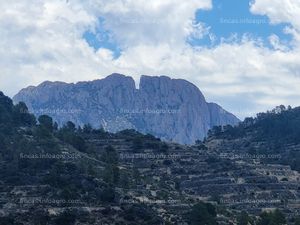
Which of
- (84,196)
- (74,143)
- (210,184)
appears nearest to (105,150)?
(74,143)

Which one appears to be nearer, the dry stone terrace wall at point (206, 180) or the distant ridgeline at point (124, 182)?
the distant ridgeline at point (124, 182)

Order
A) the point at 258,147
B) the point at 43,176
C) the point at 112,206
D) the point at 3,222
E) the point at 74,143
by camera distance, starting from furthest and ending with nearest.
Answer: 1. the point at 258,147
2. the point at 74,143
3. the point at 43,176
4. the point at 112,206
5. the point at 3,222

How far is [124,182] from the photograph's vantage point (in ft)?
388

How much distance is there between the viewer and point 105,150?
15062 centimetres

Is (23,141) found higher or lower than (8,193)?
higher

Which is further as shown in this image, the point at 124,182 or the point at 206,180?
the point at 206,180

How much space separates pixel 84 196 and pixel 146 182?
75.4ft

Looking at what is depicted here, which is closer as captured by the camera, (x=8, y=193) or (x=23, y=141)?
(x=8, y=193)

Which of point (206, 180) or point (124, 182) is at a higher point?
point (206, 180)

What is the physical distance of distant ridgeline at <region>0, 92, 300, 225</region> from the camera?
10000cm

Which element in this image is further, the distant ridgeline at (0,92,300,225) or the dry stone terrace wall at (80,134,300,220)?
the dry stone terrace wall at (80,134,300,220)

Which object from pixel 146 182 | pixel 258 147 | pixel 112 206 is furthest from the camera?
pixel 258 147

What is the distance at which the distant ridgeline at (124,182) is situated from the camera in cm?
10000

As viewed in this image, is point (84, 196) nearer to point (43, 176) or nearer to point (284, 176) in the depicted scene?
point (43, 176)
